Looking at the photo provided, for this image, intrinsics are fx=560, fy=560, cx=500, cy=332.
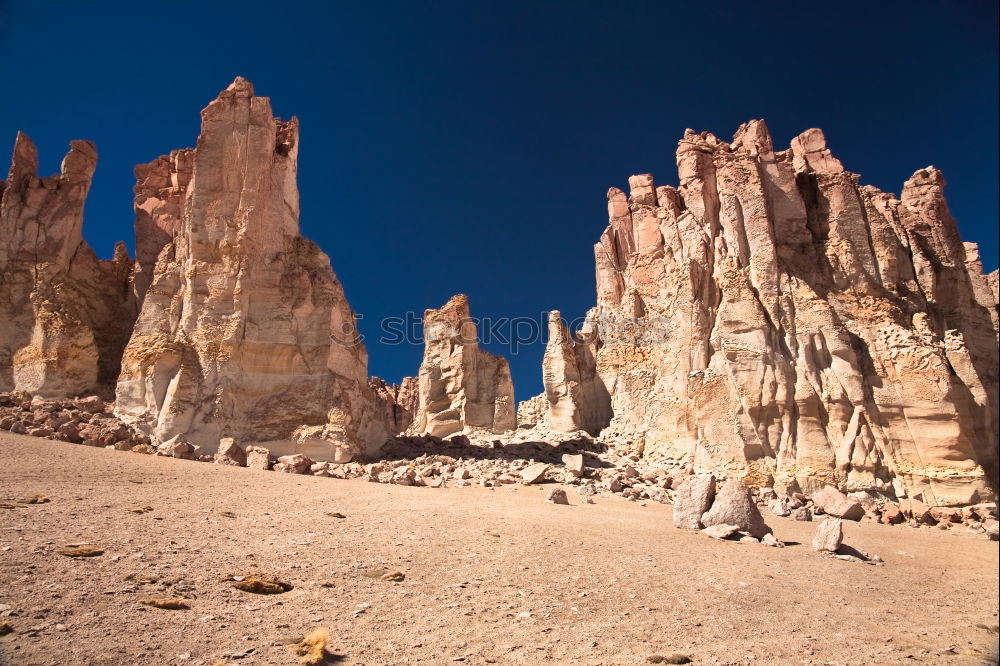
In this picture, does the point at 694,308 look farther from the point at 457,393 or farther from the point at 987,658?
the point at 987,658

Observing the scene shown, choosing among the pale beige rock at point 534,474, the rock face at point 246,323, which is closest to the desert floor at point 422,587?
the pale beige rock at point 534,474

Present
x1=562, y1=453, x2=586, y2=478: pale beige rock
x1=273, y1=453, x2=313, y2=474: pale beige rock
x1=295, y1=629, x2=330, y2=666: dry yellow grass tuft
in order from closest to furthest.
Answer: x1=295, y1=629, x2=330, y2=666: dry yellow grass tuft, x1=273, y1=453, x2=313, y2=474: pale beige rock, x1=562, y1=453, x2=586, y2=478: pale beige rock

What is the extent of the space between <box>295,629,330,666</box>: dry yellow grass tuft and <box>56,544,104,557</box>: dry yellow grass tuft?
275 centimetres

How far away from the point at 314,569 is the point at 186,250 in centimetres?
1757

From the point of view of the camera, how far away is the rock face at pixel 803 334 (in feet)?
60.9

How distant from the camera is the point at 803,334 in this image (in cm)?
2033

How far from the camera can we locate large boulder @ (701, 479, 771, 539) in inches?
397

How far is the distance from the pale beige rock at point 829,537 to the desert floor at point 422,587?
16.3 inches

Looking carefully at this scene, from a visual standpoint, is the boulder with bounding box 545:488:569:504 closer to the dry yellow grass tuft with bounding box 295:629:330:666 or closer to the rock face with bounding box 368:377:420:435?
the dry yellow grass tuft with bounding box 295:629:330:666

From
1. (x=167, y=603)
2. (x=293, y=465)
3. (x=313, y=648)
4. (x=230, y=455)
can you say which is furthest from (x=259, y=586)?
(x=230, y=455)

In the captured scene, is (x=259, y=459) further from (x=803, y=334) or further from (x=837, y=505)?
(x=803, y=334)

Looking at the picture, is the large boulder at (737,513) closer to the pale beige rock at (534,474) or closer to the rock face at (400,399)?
the pale beige rock at (534,474)

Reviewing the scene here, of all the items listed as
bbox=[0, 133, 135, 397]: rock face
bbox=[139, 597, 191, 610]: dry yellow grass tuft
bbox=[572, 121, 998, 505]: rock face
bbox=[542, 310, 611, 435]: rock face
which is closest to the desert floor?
bbox=[139, 597, 191, 610]: dry yellow grass tuft

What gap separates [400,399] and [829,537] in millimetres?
47493
